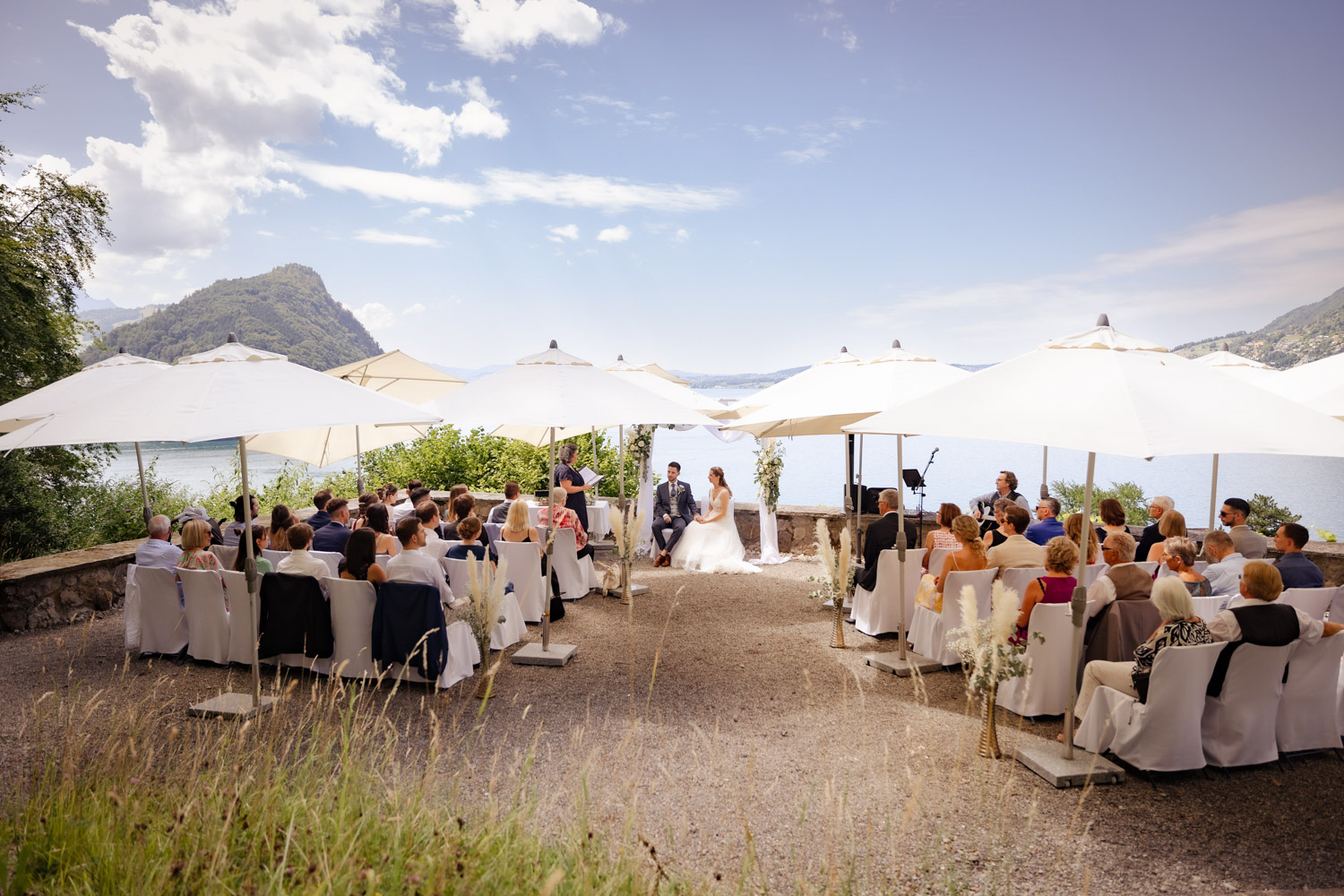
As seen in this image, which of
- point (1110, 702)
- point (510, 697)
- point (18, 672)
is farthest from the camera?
point (18, 672)

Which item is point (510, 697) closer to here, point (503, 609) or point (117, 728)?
point (503, 609)

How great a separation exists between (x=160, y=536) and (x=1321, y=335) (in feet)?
101

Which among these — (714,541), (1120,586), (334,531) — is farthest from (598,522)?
(1120,586)

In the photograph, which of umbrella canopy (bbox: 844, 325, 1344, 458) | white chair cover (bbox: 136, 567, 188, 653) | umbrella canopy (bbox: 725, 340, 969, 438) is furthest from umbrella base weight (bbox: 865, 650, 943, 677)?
white chair cover (bbox: 136, 567, 188, 653)

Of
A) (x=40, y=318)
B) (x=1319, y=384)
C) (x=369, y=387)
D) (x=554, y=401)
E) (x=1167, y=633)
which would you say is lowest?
(x=1167, y=633)

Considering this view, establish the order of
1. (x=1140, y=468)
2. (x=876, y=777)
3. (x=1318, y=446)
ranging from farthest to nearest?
(x=1140, y=468) < (x=876, y=777) < (x=1318, y=446)

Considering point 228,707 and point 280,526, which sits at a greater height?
point 280,526

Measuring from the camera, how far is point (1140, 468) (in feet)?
141

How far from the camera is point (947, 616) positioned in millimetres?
5891

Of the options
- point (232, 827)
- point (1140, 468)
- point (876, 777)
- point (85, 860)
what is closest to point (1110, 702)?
point (876, 777)

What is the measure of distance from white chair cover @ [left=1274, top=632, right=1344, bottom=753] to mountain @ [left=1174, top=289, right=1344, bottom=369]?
63.4 ft

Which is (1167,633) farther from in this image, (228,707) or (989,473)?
(989,473)

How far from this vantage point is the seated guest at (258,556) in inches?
235

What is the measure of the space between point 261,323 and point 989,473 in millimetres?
43836
